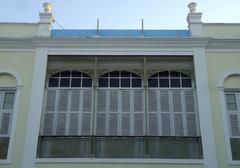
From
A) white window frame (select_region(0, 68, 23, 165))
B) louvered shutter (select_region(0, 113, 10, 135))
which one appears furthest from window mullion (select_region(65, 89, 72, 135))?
louvered shutter (select_region(0, 113, 10, 135))

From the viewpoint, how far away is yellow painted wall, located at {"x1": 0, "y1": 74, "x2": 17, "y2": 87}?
10.9 m

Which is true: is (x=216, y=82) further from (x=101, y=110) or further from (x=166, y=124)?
(x=101, y=110)

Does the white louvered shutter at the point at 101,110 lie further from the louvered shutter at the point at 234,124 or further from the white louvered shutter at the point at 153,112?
the louvered shutter at the point at 234,124

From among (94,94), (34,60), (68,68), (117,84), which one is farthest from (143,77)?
(34,60)

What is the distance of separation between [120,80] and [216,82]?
273 centimetres

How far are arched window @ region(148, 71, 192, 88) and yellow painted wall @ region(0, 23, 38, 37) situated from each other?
385cm

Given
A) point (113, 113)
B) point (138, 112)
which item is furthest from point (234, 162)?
point (113, 113)

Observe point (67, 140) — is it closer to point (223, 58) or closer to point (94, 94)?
point (94, 94)

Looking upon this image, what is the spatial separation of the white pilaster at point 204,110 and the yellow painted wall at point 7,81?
205 inches

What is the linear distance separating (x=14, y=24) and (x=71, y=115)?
3.51 metres

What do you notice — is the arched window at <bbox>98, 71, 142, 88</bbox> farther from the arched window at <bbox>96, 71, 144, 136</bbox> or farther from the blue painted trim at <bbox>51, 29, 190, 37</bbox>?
the blue painted trim at <bbox>51, 29, 190, 37</bbox>

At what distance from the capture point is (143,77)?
11.0 m

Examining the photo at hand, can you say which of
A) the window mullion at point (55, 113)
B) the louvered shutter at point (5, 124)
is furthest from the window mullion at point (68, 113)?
the louvered shutter at point (5, 124)

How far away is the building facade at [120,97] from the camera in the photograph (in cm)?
1004
